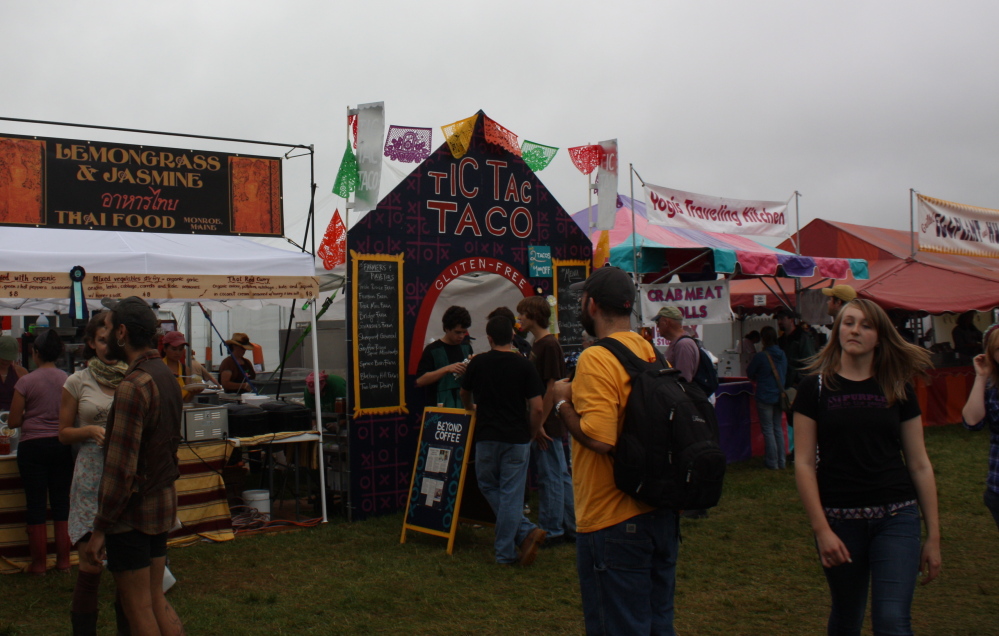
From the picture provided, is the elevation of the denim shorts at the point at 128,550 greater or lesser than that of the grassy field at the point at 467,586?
greater

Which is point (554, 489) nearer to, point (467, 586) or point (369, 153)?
point (467, 586)

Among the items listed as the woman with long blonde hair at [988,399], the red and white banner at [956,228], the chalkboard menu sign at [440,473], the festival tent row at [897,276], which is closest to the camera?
the woman with long blonde hair at [988,399]

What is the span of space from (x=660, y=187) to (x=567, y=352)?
270cm

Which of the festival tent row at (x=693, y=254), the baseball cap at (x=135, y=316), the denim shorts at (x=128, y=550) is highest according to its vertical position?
the festival tent row at (x=693, y=254)

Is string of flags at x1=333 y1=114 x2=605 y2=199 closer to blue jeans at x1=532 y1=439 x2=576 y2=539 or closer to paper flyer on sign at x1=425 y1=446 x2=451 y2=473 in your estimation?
paper flyer on sign at x1=425 y1=446 x2=451 y2=473

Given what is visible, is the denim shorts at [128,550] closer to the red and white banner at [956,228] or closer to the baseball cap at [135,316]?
the baseball cap at [135,316]

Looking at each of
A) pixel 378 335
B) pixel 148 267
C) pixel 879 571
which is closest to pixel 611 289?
pixel 879 571

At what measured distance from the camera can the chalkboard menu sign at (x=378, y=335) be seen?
7062 millimetres

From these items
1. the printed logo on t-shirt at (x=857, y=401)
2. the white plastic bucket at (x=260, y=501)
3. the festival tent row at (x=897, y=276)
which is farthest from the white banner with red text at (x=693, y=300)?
the printed logo on t-shirt at (x=857, y=401)

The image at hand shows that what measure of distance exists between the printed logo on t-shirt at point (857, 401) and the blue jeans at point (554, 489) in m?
3.24

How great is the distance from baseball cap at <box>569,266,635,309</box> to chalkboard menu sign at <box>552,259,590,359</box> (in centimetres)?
569

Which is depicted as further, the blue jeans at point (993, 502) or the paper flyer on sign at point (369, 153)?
the paper flyer on sign at point (369, 153)

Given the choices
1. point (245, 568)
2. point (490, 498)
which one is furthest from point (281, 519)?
point (490, 498)

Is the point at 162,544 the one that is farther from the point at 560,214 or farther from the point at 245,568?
the point at 560,214
